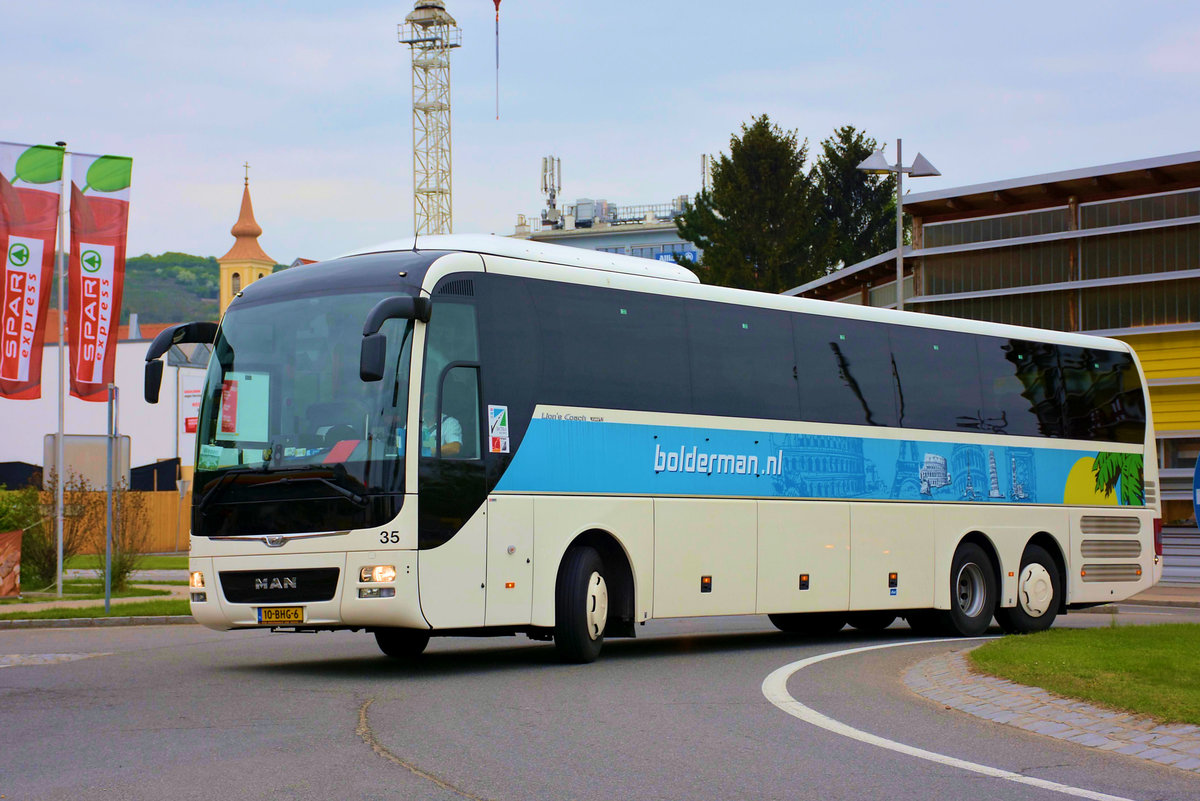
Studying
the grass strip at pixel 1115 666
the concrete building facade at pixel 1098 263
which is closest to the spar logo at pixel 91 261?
the grass strip at pixel 1115 666

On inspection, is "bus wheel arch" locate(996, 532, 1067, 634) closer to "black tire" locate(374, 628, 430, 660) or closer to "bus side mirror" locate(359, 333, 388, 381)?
"black tire" locate(374, 628, 430, 660)

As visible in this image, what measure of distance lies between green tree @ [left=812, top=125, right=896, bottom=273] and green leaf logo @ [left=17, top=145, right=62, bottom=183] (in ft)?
160

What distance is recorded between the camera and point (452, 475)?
1278 cm

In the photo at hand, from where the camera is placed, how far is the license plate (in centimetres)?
1256

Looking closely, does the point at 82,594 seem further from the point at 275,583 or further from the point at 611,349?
the point at 611,349

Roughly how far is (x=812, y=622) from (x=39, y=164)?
13909 mm

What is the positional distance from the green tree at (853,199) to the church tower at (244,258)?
221 ft

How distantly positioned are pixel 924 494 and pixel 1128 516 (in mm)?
4521

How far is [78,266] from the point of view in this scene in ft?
80.3

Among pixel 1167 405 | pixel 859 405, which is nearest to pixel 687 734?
pixel 859 405

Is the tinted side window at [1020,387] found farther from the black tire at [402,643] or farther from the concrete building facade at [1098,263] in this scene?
the concrete building facade at [1098,263]

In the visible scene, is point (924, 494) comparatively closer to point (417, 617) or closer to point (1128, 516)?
point (1128, 516)

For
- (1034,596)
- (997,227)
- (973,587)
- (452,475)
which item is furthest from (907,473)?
(997,227)

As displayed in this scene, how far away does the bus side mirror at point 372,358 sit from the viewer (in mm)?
11617
